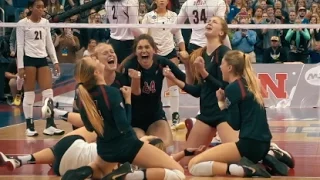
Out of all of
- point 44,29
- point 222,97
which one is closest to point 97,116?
point 222,97

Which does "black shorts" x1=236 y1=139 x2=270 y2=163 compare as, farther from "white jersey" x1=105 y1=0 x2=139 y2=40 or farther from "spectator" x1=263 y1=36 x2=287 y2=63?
"spectator" x1=263 y1=36 x2=287 y2=63

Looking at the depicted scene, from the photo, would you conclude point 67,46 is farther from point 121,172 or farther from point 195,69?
point 121,172

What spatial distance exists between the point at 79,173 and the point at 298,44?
9.89 m

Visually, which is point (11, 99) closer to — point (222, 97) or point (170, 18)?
point (170, 18)

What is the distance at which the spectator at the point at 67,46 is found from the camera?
15.1m

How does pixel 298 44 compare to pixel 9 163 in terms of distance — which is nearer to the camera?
pixel 9 163

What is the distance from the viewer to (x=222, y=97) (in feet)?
23.8

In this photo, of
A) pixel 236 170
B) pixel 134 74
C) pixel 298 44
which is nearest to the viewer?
pixel 236 170

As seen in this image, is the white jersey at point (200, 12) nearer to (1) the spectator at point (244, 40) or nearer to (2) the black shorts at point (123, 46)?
(2) the black shorts at point (123, 46)

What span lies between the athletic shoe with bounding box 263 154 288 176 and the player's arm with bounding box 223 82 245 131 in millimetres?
526

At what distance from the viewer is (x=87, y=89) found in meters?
6.46

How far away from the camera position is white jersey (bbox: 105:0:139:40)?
10.6 meters

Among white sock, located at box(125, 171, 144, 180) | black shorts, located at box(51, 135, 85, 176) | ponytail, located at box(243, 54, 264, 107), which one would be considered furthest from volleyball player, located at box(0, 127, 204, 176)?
ponytail, located at box(243, 54, 264, 107)

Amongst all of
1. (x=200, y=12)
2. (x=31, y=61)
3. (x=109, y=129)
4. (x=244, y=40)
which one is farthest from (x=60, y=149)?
(x=244, y=40)
